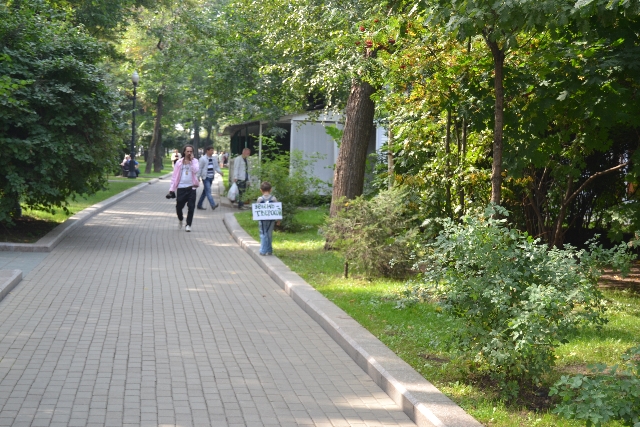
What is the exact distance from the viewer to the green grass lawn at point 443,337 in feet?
18.4

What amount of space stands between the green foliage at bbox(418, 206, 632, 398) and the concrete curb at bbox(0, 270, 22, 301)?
6.07 m

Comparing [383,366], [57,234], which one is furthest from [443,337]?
[57,234]

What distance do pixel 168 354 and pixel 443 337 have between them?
2.59 m

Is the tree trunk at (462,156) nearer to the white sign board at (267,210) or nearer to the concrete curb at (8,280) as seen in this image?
the white sign board at (267,210)

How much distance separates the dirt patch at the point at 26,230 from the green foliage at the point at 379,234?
21.8 ft

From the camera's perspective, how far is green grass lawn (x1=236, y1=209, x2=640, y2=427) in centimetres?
559

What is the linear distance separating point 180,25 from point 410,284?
942 inches

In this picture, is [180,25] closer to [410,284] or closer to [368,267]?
[368,267]

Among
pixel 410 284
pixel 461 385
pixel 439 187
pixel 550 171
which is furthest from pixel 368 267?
pixel 461 385

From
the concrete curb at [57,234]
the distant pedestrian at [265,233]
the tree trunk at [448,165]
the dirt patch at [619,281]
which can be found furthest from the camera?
the concrete curb at [57,234]

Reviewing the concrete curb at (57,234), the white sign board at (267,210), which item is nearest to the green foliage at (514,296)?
the white sign board at (267,210)

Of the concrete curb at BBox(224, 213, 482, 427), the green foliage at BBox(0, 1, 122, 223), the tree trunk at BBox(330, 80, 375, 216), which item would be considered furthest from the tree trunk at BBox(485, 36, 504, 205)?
the green foliage at BBox(0, 1, 122, 223)

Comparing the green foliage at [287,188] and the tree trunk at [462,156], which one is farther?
the green foliage at [287,188]

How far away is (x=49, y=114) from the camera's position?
15000mm
